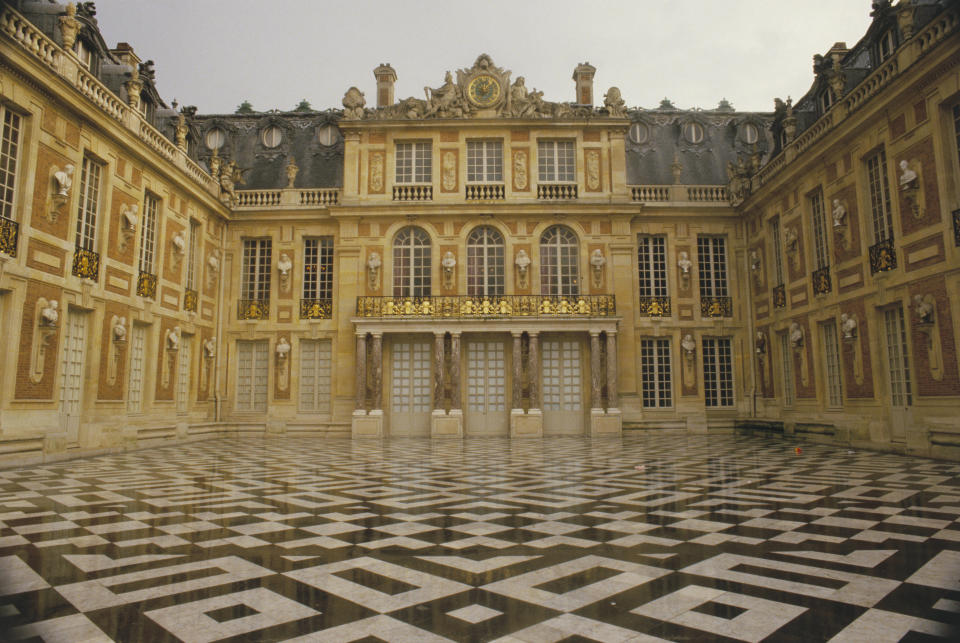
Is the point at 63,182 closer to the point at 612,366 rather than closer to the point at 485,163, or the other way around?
the point at 485,163

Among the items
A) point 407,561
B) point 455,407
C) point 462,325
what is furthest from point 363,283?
point 407,561

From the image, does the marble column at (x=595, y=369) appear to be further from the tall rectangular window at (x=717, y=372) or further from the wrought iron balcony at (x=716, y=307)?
A: the wrought iron balcony at (x=716, y=307)

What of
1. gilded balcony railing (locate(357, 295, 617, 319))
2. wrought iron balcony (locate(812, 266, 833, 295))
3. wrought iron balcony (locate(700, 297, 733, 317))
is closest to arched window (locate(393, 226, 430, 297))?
gilded balcony railing (locate(357, 295, 617, 319))

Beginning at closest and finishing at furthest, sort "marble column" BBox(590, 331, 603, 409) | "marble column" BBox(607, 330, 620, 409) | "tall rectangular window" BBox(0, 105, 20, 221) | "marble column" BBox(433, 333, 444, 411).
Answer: "tall rectangular window" BBox(0, 105, 20, 221), "marble column" BBox(433, 333, 444, 411), "marble column" BBox(590, 331, 603, 409), "marble column" BBox(607, 330, 620, 409)

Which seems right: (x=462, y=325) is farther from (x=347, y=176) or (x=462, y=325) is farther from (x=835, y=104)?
(x=835, y=104)

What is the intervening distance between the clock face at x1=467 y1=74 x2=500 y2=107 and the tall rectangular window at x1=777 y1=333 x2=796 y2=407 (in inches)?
490

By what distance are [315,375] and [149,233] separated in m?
7.09

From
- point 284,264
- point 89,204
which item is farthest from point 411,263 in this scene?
point 89,204

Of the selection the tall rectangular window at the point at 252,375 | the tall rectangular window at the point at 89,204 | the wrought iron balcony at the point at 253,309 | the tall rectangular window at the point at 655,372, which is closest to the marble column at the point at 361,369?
the tall rectangular window at the point at 252,375

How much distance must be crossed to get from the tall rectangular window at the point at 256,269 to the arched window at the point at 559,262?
31.6ft

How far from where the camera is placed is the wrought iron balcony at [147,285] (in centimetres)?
1633

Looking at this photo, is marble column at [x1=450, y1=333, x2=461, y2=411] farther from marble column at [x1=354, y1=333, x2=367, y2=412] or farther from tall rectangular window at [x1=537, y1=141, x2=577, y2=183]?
tall rectangular window at [x1=537, y1=141, x2=577, y2=183]

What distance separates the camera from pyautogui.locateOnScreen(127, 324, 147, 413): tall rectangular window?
1611 cm

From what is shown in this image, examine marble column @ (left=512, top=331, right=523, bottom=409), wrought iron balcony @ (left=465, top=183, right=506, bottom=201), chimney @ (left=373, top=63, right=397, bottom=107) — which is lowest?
marble column @ (left=512, top=331, right=523, bottom=409)
